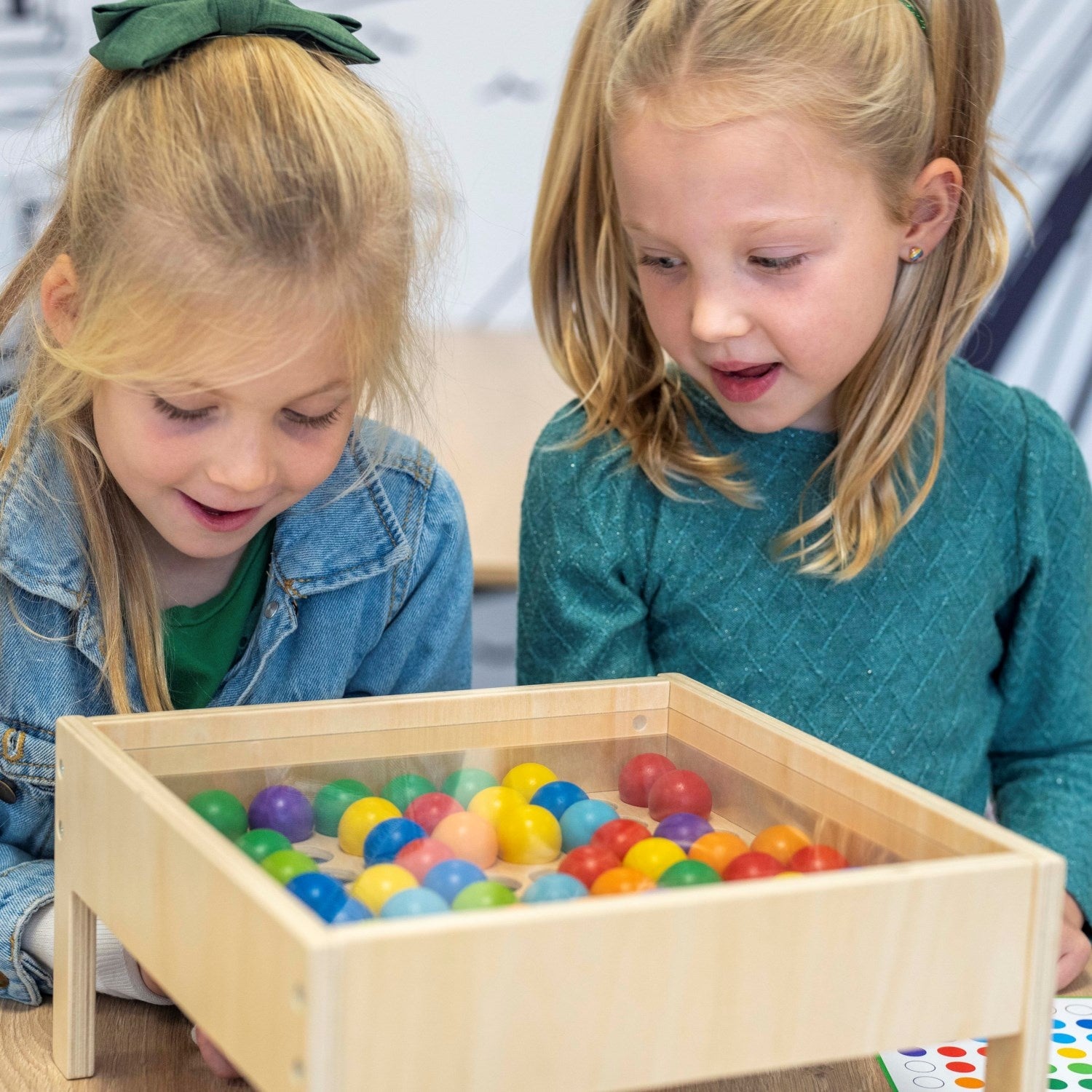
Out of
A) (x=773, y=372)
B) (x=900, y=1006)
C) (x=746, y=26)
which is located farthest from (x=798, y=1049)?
(x=746, y=26)

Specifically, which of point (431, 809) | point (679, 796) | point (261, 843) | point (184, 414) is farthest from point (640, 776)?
point (184, 414)

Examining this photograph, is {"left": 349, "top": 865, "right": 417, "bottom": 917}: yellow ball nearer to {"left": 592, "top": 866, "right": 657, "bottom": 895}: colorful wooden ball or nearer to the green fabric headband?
{"left": 592, "top": 866, "right": 657, "bottom": 895}: colorful wooden ball

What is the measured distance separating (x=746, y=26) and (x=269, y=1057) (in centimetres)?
79

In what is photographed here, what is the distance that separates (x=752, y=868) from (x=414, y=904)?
166mm

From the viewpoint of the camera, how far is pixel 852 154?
101 centimetres

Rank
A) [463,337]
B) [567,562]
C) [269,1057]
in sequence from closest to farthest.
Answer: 1. [269,1057]
2. [567,562]
3. [463,337]

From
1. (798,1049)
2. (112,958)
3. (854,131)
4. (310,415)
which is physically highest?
(854,131)

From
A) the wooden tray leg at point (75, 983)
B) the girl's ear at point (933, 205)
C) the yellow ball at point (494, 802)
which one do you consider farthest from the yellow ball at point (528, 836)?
the girl's ear at point (933, 205)

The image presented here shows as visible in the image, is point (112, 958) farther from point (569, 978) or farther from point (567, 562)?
point (567, 562)

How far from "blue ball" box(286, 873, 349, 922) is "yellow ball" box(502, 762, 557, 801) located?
175 millimetres

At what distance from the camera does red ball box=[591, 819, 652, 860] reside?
71 centimetres

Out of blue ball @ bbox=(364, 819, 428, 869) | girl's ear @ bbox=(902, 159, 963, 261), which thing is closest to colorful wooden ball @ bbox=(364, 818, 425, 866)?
blue ball @ bbox=(364, 819, 428, 869)

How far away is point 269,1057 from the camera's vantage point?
543 mm

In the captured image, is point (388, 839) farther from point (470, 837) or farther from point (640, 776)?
point (640, 776)
